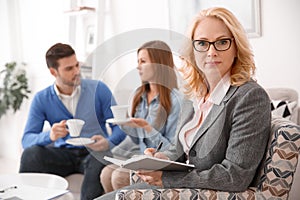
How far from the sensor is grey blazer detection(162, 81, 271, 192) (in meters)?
1.28

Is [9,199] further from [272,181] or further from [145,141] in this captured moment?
[272,181]

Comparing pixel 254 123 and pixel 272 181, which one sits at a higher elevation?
pixel 254 123

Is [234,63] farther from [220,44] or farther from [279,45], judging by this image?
[279,45]

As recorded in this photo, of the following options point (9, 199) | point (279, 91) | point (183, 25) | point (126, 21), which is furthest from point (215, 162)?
point (126, 21)

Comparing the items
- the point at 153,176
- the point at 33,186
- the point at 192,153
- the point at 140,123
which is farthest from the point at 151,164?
the point at 33,186

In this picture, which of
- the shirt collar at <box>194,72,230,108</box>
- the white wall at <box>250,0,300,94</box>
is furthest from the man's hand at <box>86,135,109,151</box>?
the white wall at <box>250,0,300,94</box>

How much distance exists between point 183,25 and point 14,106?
1893 mm

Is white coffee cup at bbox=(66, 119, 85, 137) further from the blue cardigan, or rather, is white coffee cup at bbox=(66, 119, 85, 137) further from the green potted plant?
the green potted plant

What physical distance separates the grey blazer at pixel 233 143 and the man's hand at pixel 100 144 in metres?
0.29

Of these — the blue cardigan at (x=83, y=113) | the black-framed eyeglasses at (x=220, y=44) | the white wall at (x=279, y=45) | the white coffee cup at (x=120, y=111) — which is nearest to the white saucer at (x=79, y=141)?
the blue cardigan at (x=83, y=113)

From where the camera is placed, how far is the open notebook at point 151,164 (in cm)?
122

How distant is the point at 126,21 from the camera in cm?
330

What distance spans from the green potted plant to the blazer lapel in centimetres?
285

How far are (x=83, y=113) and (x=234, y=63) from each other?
0.73 m
